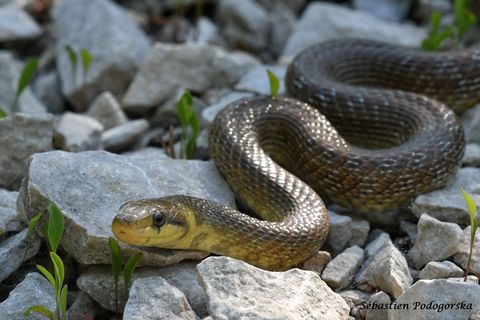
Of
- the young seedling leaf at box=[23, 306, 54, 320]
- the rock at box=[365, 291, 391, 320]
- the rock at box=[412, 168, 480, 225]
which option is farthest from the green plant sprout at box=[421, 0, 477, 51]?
the young seedling leaf at box=[23, 306, 54, 320]

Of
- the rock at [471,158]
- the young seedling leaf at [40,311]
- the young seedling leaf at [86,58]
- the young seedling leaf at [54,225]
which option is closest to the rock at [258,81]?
the young seedling leaf at [86,58]

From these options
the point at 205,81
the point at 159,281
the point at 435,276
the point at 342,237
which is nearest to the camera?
the point at 159,281

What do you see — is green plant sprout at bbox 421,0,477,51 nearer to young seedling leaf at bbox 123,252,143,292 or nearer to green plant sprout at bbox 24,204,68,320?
young seedling leaf at bbox 123,252,143,292

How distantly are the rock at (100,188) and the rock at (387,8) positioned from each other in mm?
4476

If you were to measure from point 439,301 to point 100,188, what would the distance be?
247cm

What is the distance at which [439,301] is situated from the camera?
4.48 metres

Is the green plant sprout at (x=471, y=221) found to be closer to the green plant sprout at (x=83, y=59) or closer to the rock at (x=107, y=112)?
the rock at (x=107, y=112)

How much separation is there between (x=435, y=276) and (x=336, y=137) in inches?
71.3

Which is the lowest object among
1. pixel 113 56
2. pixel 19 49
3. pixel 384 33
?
pixel 19 49

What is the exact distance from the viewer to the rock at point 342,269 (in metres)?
5.19

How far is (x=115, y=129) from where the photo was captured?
7.30 m

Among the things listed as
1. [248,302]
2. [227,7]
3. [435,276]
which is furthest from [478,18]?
[248,302]

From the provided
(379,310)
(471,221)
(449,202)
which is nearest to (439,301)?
(379,310)

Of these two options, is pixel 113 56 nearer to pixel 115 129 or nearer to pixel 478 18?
pixel 115 129
